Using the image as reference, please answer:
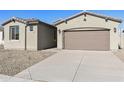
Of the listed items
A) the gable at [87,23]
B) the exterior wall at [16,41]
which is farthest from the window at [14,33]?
the gable at [87,23]

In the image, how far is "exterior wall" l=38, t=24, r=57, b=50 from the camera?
16.3 metres

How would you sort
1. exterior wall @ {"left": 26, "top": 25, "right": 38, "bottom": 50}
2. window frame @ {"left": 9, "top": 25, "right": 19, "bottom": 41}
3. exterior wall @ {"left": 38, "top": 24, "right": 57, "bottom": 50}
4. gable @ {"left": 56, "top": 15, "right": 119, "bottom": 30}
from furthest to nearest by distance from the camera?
1. window frame @ {"left": 9, "top": 25, "right": 19, "bottom": 41}
2. exterior wall @ {"left": 38, "top": 24, "right": 57, "bottom": 50}
3. exterior wall @ {"left": 26, "top": 25, "right": 38, "bottom": 50}
4. gable @ {"left": 56, "top": 15, "right": 119, "bottom": 30}

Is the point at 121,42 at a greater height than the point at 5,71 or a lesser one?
greater

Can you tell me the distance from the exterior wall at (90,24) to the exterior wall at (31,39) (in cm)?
292

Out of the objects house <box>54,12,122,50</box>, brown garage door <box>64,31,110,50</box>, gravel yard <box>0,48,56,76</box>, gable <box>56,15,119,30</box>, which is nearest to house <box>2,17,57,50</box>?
house <box>54,12,122,50</box>

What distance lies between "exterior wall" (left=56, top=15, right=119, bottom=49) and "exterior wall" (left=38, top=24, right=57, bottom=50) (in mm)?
2060

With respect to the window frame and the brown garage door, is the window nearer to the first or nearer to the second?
the window frame

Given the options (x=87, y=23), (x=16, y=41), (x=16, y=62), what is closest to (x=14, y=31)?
(x=16, y=41)

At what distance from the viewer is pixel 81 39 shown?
16312 mm

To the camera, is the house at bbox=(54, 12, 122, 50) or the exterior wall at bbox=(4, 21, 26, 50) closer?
the house at bbox=(54, 12, 122, 50)

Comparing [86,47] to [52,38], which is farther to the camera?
[52,38]
